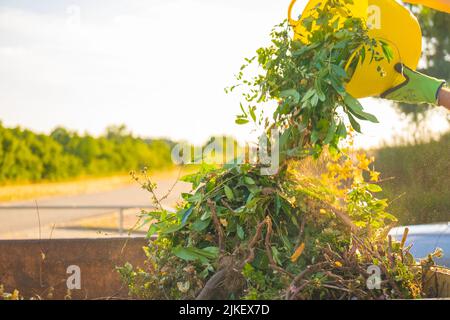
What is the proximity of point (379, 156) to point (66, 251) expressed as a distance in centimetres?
607

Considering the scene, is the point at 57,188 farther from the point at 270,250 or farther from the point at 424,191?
the point at 270,250

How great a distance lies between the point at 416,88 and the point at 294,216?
32.3 inches

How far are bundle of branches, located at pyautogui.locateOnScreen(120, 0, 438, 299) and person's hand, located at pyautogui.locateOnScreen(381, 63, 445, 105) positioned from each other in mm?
226

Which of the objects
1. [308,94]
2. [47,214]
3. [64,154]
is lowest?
[47,214]

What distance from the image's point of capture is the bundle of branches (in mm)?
2576

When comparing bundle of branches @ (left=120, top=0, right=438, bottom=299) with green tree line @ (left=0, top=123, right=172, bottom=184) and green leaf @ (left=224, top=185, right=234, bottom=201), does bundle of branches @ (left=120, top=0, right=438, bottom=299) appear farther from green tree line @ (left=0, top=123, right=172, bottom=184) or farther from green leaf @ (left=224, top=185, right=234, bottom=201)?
green tree line @ (left=0, top=123, right=172, bottom=184)

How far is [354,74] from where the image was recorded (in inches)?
115

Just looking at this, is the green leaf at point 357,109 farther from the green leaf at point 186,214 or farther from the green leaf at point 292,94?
the green leaf at point 186,214

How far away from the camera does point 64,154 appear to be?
24906 millimetres

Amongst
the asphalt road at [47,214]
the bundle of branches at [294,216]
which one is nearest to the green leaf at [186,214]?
the bundle of branches at [294,216]

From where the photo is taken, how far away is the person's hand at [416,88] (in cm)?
298

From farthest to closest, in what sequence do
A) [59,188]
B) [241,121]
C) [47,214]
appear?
[59,188], [47,214], [241,121]

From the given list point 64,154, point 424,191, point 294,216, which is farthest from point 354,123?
point 64,154

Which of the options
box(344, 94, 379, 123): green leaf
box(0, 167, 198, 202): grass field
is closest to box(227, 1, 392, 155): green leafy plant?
box(344, 94, 379, 123): green leaf
